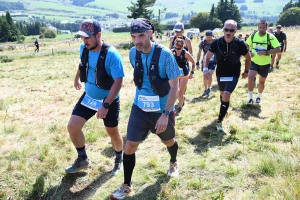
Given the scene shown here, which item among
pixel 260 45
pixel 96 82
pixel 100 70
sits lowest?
pixel 96 82

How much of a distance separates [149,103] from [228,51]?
3071 mm

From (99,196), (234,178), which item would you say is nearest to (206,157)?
(234,178)

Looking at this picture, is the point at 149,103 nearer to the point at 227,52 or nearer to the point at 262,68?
the point at 227,52

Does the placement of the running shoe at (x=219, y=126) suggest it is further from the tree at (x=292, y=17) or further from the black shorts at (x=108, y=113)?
the tree at (x=292, y=17)

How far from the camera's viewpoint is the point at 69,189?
4227 mm

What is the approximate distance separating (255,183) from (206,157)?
1.17m

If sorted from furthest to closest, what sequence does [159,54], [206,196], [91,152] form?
[91,152] < [206,196] < [159,54]

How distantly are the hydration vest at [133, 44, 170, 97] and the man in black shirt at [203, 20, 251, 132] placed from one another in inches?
106

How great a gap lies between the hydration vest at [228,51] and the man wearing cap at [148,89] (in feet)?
9.24

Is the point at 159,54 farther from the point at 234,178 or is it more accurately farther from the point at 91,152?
the point at 91,152

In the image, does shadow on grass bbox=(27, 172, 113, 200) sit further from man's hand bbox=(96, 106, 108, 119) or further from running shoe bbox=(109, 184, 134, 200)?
man's hand bbox=(96, 106, 108, 119)

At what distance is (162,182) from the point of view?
4262 millimetres

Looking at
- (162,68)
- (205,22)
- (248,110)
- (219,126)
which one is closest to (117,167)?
(162,68)

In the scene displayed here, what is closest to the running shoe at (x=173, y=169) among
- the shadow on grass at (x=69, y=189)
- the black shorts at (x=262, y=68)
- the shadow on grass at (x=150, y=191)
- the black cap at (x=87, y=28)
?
the shadow on grass at (x=150, y=191)
